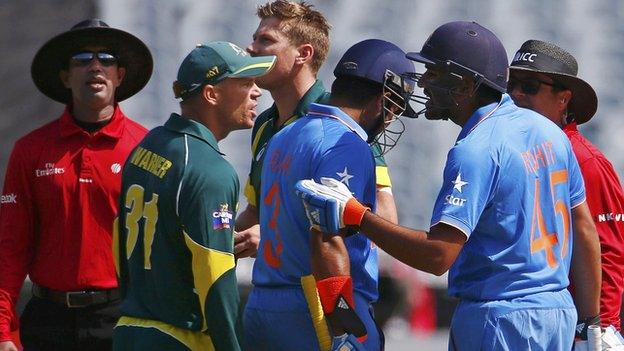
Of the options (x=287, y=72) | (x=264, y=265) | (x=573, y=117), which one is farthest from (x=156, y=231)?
(x=573, y=117)

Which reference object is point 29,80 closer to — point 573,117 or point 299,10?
point 299,10

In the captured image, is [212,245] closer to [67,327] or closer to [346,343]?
[346,343]

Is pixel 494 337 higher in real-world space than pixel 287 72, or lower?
lower

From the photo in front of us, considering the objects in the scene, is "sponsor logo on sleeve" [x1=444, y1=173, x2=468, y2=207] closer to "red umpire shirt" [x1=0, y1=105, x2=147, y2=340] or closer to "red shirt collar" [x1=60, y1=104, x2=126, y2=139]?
"red umpire shirt" [x1=0, y1=105, x2=147, y2=340]

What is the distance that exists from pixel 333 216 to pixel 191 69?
811mm

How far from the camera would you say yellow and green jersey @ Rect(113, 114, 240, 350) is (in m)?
4.55

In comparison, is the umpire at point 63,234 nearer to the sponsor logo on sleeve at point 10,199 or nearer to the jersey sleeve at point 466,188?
the sponsor logo on sleeve at point 10,199

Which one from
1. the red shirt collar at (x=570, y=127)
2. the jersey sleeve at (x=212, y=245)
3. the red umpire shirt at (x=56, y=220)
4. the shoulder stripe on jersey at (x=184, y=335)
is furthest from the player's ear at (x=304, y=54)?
the shoulder stripe on jersey at (x=184, y=335)

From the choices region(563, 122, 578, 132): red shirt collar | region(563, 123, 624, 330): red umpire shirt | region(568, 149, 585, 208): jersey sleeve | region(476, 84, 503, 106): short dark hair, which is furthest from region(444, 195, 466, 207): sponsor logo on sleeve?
region(563, 122, 578, 132): red shirt collar

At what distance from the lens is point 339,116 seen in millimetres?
4859

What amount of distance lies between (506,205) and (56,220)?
222 centimetres

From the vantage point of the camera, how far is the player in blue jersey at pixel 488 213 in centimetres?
450

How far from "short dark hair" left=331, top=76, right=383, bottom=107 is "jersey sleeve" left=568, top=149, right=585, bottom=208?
742mm

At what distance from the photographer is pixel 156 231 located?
464cm
